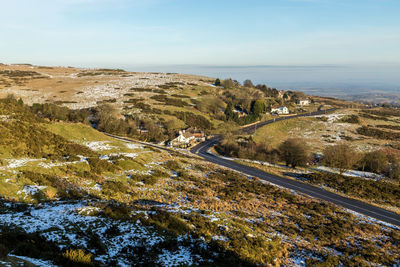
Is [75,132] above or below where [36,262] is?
above

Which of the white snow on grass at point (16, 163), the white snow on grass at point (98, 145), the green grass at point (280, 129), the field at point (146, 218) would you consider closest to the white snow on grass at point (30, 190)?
the field at point (146, 218)

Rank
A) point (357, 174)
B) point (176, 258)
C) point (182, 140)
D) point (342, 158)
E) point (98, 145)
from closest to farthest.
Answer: point (176, 258) < point (98, 145) < point (357, 174) < point (342, 158) < point (182, 140)

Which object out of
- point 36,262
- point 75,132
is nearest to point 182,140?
point 75,132

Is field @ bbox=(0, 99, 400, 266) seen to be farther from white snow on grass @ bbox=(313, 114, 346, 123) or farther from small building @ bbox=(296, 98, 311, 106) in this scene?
small building @ bbox=(296, 98, 311, 106)

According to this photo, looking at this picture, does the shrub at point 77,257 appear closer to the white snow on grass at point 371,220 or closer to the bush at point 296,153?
the white snow on grass at point 371,220

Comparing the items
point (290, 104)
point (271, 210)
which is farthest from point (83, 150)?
point (290, 104)

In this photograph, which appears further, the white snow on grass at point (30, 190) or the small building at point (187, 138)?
the small building at point (187, 138)

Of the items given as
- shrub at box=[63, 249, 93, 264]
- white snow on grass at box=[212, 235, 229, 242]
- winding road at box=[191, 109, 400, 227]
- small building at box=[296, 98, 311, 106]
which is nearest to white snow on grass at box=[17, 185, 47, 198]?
shrub at box=[63, 249, 93, 264]

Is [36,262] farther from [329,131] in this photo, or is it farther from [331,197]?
[329,131]

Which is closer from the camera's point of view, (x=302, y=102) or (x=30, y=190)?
(x=30, y=190)

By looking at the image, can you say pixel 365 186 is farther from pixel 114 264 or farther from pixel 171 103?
pixel 171 103

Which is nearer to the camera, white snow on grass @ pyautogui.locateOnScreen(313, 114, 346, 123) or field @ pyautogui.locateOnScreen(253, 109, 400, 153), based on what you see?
field @ pyautogui.locateOnScreen(253, 109, 400, 153)

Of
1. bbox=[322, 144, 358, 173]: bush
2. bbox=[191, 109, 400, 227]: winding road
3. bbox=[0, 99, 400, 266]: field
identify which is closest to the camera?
bbox=[0, 99, 400, 266]: field
